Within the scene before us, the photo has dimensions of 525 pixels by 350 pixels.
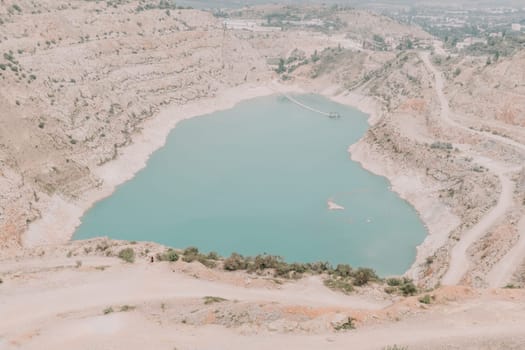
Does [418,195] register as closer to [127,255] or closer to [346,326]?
[127,255]

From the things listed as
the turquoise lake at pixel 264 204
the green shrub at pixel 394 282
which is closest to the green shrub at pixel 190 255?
the green shrub at pixel 394 282

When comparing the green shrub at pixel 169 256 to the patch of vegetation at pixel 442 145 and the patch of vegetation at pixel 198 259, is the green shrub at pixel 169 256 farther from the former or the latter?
the patch of vegetation at pixel 442 145

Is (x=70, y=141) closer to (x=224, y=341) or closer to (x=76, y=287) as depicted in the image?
(x=76, y=287)

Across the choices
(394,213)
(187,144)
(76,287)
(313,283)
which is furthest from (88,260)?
(187,144)

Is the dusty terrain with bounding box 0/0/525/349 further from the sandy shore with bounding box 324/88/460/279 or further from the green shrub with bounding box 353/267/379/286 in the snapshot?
the green shrub with bounding box 353/267/379/286

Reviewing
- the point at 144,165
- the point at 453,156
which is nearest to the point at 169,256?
the point at 144,165

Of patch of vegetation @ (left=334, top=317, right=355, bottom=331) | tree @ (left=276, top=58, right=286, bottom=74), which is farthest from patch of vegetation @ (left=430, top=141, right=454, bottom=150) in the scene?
tree @ (left=276, top=58, right=286, bottom=74)
